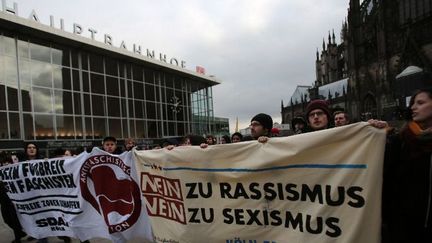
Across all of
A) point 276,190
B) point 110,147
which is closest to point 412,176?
→ point 276,190

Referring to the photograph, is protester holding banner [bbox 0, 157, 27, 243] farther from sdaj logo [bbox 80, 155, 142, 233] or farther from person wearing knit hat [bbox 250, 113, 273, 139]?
person wearing knit hat [bbox 250, 113, 273, 139]

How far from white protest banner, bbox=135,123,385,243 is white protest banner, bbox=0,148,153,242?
2.06ft

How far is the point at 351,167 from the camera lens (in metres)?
3.27

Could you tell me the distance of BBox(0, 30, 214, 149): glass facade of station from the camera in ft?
86.4

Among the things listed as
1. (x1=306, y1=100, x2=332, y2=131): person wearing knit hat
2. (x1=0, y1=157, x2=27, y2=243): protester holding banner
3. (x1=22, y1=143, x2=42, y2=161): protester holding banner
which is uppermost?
(x1=306, y1=100, x2=332, y2=131): person wearing knit hat

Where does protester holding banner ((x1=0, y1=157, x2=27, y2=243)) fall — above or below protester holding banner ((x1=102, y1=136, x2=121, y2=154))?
below

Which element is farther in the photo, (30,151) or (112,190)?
(30,151)

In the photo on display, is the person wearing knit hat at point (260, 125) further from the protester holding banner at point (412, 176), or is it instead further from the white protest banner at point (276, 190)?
the protester holding banner at point (412, 176)

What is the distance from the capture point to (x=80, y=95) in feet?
103

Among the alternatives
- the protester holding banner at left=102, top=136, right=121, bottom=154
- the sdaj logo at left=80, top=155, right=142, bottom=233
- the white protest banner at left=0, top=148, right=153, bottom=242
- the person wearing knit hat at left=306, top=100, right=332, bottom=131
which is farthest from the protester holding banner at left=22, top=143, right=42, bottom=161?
the person wearing knit hat at left=306, top=100, right=332, bottom=131

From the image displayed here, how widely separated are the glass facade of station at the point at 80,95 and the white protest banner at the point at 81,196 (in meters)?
21.1

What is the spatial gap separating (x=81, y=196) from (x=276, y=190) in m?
3.24

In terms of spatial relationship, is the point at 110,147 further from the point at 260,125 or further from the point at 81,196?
the point at 260,125

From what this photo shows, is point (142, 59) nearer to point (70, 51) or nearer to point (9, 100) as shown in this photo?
point (70, 51)
